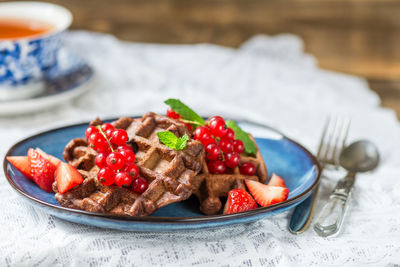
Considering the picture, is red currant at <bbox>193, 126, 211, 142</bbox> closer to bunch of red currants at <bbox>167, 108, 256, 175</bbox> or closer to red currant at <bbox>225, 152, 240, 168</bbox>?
bunch of red currants at <bbox>167, 108, 256, 175</bbox>

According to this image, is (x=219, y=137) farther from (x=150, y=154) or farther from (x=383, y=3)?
(x=383, y=3)

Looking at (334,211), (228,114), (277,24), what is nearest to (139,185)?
(334,211)

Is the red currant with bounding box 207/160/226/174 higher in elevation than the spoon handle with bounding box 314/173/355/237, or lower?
higher

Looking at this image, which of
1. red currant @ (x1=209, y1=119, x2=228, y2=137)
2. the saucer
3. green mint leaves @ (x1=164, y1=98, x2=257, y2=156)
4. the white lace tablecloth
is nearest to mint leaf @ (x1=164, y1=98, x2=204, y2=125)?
green mint leaves @ (x1=164, y1=98, x2=257, y2=156)

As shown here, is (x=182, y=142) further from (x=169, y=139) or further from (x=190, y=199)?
(x=190, y=199)

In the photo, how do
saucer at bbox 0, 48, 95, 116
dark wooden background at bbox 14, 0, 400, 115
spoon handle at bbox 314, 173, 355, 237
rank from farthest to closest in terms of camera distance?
1. dark wooden background at bbox 14, 0, 400, 115
2. saucer at bbox 0, 48, 95, 116
3. spoon handle at bbox 314, 173, 355, 237

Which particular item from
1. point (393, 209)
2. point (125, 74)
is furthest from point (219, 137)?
point (125, 74)
